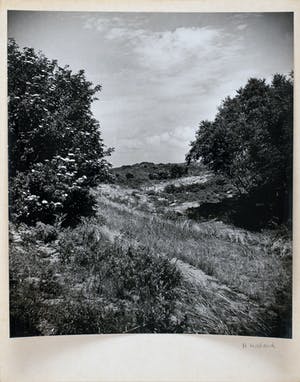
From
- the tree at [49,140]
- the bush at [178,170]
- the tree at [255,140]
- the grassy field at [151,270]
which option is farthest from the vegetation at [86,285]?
the tree at [255,140]

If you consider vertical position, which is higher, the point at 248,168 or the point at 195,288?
the point at 248,168

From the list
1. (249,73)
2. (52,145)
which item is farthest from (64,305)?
(249,73)

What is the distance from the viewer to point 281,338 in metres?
3.47

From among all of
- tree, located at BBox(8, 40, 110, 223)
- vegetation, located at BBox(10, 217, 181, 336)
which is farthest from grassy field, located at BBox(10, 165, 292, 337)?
tree, located at BBox(8, 40, 110, 223)

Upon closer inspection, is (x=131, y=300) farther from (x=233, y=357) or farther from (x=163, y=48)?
(x=163, y=48)

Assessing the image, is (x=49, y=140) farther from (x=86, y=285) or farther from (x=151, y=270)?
(x=151, y=270)

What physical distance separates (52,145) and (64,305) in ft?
3.54

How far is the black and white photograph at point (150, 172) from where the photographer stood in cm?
346

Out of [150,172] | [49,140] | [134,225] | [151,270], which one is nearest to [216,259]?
[151,270]

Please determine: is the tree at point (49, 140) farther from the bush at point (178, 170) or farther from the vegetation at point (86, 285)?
the bush at point (178, 170)

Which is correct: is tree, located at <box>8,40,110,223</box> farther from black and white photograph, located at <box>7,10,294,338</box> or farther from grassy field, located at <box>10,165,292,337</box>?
grassy field, located at <box>10,165,292,337</box>

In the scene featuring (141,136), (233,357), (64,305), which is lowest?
(233,357)

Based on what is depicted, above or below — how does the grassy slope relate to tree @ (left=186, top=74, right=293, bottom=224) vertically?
below

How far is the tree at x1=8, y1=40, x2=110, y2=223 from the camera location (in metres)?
3.50
